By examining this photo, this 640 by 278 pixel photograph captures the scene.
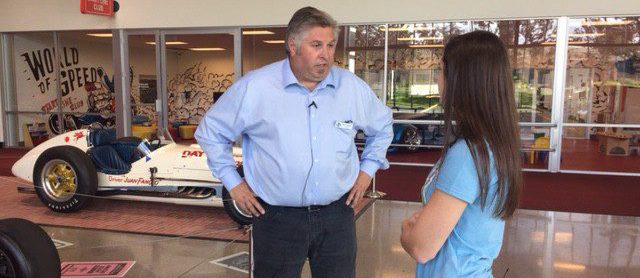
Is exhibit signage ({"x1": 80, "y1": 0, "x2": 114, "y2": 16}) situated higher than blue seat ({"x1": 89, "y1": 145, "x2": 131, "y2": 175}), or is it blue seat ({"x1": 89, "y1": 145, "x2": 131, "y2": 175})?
exhibit signage ({"x1": 80, "y1": 0, "x2": 114, "y2": 16})

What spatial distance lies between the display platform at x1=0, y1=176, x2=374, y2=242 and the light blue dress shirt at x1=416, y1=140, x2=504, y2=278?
3.14 metres

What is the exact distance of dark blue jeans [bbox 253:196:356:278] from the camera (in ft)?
7.11

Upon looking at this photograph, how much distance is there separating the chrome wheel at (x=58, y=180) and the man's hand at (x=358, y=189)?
4.06 meters

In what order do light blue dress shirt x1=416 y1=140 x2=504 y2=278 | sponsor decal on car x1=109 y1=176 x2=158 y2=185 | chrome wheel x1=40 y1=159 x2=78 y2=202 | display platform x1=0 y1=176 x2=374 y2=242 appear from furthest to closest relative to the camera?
chrome wheel x1=40 y1=159 x2=78 y2=202 → sponsor decal on car x1=109 y1=176 x2=158 y2=185 → display platform x1=0 y1=176 x2=374 y2=242 → light blue dress shirt x1=416 y1=140 x2=504 y2=278

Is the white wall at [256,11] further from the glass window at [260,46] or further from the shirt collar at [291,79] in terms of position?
the shirt collar at [291,79]

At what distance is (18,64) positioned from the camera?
11195 millimetres

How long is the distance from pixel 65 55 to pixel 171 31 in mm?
3721

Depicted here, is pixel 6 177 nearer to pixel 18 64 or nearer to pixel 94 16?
pixel 94 16

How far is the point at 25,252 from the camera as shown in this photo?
9.15 feet

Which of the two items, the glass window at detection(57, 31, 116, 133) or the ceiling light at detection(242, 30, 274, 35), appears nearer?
the ceiling light at detection(242, 30, 274, 35)

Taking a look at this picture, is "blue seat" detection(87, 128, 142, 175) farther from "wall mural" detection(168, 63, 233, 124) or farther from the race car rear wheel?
"wall mural" detection(168, 63, 233, 124)

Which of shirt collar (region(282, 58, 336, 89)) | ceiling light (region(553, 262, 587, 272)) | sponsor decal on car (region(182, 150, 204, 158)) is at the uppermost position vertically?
shirt collar (region(282, 58, 336, 89))

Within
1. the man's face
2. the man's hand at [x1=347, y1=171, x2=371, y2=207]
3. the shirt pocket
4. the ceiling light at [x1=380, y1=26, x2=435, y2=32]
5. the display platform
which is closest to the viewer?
the man's face

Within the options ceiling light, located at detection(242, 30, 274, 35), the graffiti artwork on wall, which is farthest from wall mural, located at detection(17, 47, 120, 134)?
ceiling light, located at detection(242, 30, 274, 35)
